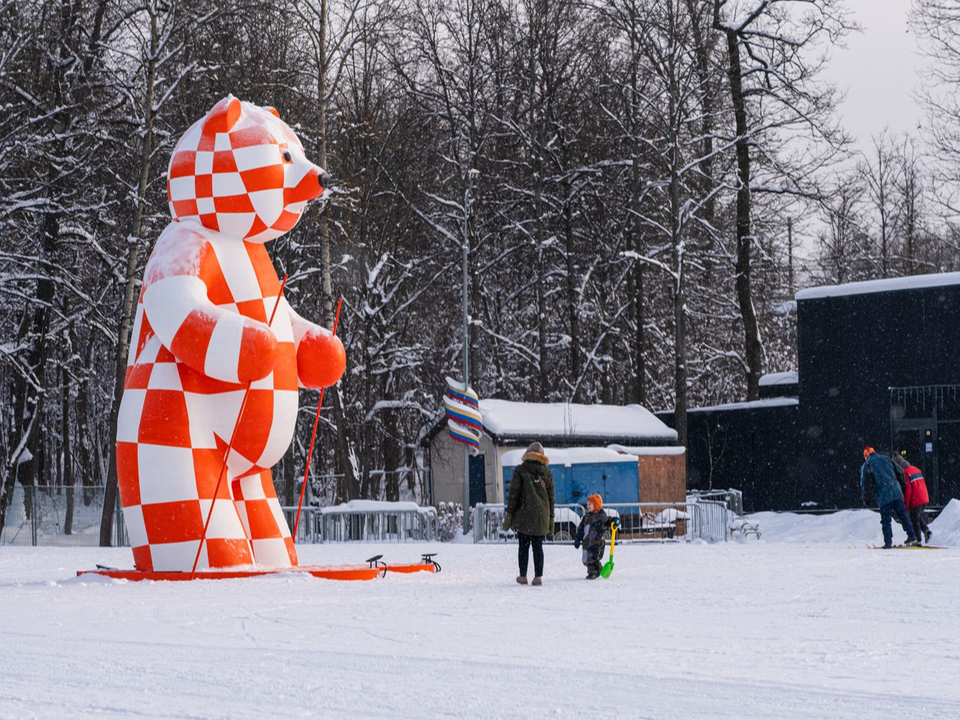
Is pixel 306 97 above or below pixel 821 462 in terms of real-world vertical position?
above

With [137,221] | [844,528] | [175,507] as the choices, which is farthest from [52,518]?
[175,507]

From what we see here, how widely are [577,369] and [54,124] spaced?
562 inches

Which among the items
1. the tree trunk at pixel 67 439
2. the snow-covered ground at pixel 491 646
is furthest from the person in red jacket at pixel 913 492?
the tree trunk at pixel 67 439

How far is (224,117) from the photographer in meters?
12.7

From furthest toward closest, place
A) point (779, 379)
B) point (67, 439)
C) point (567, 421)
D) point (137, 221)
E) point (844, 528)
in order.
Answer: point (67, 439)
point (779, 379)
point (567, 421)
point (137, 221)
point (844, 528)

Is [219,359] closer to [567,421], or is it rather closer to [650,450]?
[650,450]

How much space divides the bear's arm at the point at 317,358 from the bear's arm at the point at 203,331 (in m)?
0.92

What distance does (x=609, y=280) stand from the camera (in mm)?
35000

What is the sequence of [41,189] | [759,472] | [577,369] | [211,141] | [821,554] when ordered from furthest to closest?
[577,369]
[759,472]
[41,189]
[821,554]
[211,141]

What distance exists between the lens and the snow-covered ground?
5859mm

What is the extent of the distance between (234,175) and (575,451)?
14.7m

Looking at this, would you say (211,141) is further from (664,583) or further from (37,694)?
(37,694)

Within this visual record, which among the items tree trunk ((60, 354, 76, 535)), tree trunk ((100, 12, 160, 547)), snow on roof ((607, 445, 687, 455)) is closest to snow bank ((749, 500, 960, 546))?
snow on roof ((607, 445, 687, 455))

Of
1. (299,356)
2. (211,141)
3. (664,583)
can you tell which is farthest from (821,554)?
(211,141)
